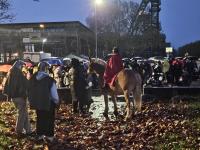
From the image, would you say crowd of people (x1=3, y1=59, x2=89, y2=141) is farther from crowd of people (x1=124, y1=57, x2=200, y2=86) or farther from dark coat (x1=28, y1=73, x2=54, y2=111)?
crowd of people (x1=124, y1=57, x2=200, y2=86)

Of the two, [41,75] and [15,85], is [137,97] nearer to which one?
[15,85]

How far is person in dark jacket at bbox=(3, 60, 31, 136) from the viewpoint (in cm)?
1556

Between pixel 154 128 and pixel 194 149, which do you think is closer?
pixel 194 149

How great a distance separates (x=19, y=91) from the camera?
→ 1553 centimetres

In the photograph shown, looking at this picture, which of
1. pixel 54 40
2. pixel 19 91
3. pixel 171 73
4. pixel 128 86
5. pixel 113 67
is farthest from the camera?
pixel 54 40

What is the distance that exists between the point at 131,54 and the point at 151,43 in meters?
3.87

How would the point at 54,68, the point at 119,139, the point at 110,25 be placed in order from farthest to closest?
the point at 110,25 → the point at 54,68 → the point at 119,139

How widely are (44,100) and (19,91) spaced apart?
1581mm

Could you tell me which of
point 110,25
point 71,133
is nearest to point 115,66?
point 71,133

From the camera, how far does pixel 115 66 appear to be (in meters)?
19.8

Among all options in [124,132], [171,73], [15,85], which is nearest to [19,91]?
[15,85]

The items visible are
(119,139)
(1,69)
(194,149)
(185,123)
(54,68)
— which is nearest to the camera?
(194,149)

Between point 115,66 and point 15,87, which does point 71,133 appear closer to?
point 15,87

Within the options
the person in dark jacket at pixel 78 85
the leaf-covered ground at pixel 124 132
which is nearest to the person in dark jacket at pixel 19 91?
the leaf-covered ground at pixel 124 132
